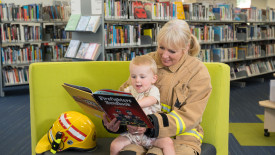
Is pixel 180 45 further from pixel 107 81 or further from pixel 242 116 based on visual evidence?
pixel 242 116

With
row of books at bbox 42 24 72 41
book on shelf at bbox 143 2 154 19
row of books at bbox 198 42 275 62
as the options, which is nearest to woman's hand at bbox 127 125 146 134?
book on shelf at bbox 143 2 154 19

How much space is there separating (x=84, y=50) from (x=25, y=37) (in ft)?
7.59

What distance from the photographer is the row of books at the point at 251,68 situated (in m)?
6.61

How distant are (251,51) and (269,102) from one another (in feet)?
12.6

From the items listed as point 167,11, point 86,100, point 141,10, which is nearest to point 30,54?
point 141,10

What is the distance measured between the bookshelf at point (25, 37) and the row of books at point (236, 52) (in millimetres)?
2963

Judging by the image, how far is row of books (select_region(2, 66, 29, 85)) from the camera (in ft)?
18.8

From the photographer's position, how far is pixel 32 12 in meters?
5.88

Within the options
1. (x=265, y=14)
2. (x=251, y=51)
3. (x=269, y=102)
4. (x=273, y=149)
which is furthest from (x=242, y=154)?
(x=265, y=14)

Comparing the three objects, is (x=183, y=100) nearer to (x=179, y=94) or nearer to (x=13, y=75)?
(x=179, y=94)

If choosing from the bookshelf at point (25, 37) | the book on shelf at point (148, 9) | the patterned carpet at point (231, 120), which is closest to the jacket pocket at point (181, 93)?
the patterned carpet at point (231, 120)

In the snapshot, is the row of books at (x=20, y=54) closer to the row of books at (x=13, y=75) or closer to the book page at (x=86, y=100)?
the row of books at (x=13, y=75)

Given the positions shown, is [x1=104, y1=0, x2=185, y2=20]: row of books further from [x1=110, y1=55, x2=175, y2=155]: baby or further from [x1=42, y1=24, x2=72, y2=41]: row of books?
[x1=110, y1=55, x2=175, y2=155]: baby

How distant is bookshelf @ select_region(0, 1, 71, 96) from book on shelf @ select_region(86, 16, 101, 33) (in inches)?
92.1
